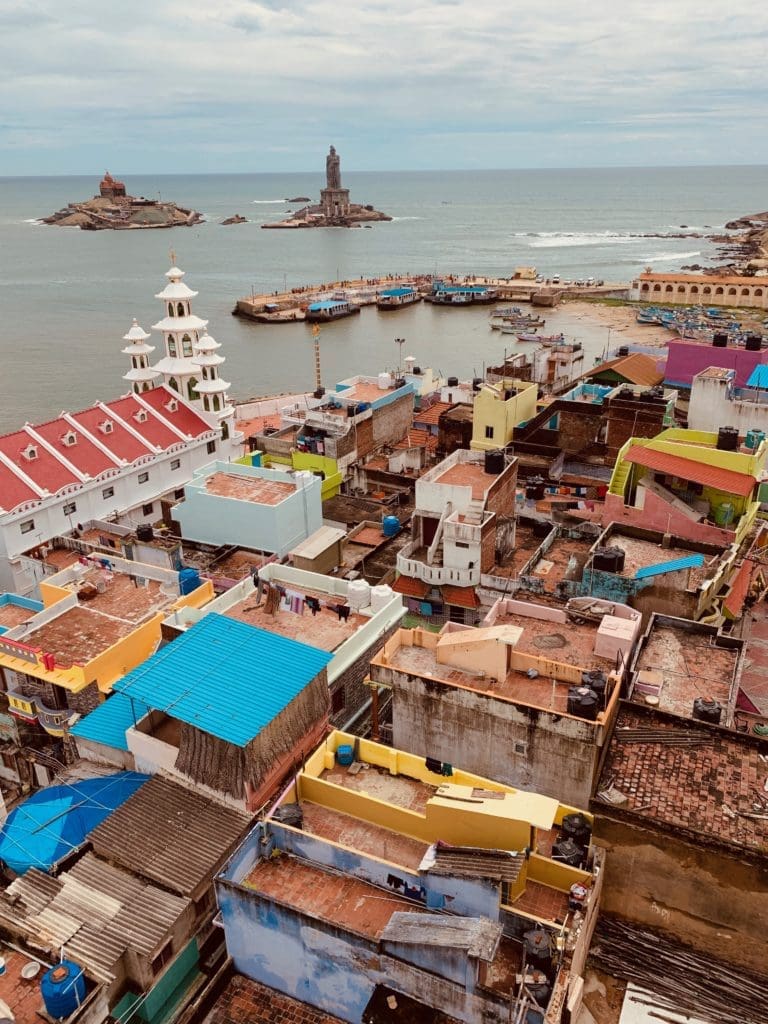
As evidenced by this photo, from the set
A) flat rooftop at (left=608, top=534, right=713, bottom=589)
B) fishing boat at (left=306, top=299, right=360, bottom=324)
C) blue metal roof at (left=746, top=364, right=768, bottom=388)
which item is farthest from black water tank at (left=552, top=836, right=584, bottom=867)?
fishing boat at (left=306, top=299, right=360, bottom=324)

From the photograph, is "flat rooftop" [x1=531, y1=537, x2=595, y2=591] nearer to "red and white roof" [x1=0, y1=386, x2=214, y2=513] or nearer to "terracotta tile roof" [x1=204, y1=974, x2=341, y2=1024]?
"terracotta tile roof" [x1=204, y1=974, x2=341, y2=1024]

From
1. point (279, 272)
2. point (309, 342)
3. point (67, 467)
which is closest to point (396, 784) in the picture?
point (67, 467)

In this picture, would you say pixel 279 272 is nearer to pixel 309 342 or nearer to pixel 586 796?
pixel 309 342

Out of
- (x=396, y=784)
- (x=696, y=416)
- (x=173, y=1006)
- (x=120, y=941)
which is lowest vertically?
(x=173, y=1006)

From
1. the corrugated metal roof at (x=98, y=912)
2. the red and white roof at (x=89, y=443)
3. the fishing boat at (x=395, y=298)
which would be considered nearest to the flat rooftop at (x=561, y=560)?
the corrugated metal roof at (x=98, y=912)

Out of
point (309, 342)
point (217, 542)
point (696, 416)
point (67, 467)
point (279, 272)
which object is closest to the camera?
point (217, 542)

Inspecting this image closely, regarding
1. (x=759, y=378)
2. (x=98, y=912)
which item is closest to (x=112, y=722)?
(x=98, y=912)

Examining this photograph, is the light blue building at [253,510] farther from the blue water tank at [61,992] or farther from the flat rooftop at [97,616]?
the blue water tank at [61,992]
